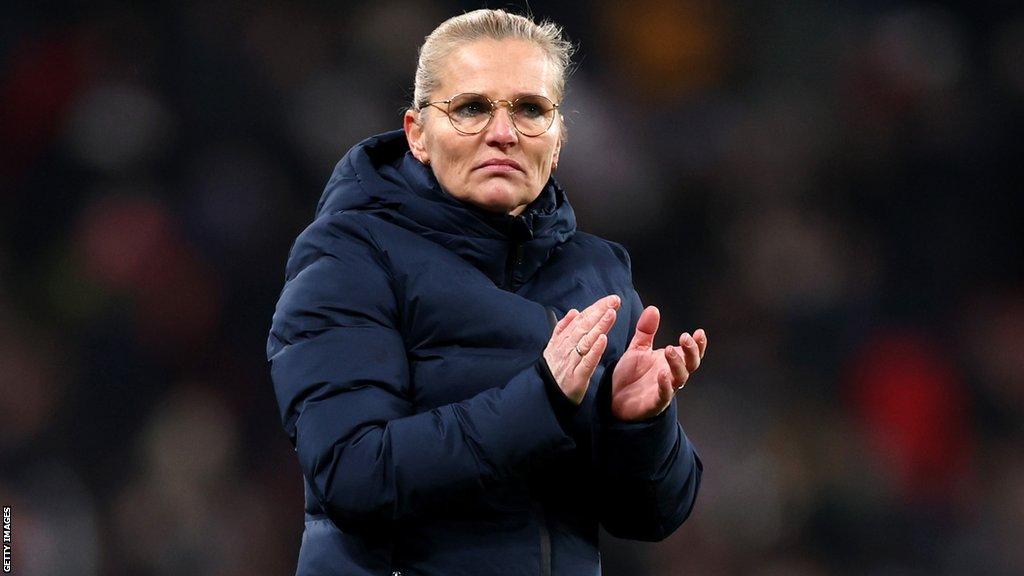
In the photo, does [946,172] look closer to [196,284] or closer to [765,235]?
[765,235]

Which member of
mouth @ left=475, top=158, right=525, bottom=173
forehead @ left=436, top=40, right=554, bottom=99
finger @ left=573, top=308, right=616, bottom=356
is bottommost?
finger @ left=573, top=308, right=616, bottom=356

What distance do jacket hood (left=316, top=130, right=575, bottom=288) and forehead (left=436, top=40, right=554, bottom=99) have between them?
0.12 m

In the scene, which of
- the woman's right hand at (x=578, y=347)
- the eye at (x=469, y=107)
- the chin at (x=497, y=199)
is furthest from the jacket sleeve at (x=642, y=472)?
the eye at (x=469, y=107)

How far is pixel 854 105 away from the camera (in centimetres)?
390

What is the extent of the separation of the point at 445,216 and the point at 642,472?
37cm

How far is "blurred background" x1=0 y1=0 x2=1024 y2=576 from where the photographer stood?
10.7ft

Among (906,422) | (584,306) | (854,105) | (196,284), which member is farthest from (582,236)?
(854,105)

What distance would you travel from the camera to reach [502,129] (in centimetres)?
154

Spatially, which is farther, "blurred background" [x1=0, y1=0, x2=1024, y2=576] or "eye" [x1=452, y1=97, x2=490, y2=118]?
"blurred background" [x1=0, y1=0, x2=1024, y2=576]

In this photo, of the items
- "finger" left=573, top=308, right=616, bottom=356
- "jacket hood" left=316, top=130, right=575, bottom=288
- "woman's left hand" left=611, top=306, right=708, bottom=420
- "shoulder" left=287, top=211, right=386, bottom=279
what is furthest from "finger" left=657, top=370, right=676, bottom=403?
"shoulder" left=287, top=211, right=386, bottom=279

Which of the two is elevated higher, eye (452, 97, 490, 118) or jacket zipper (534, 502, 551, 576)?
eye (452, 97, 490, 118)

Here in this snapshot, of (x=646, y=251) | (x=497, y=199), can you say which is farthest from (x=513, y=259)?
(x=646, y=251)

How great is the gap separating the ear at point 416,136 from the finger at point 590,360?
40 cm

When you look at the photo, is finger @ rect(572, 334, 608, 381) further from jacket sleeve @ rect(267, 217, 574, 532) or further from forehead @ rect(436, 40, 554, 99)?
forehead @ rect(436, 40, 554, 99)
